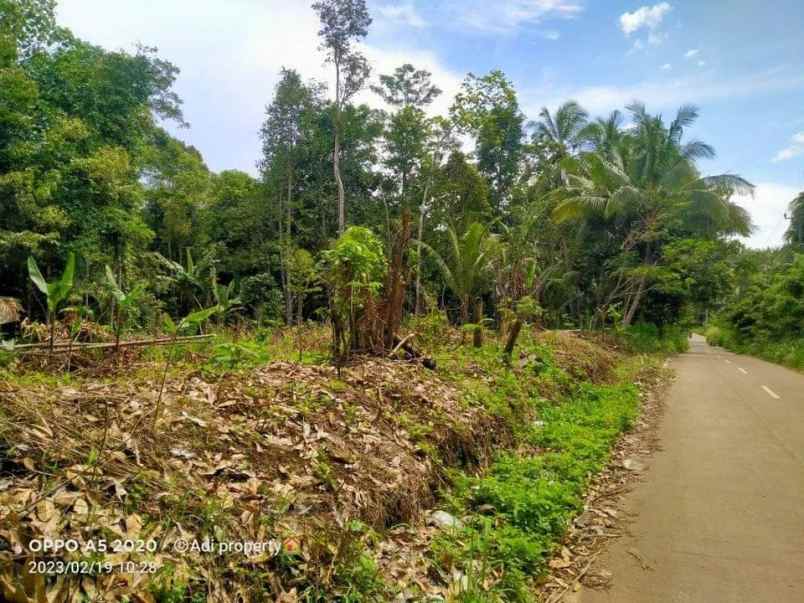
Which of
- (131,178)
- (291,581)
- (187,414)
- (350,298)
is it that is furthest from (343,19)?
(291,581)

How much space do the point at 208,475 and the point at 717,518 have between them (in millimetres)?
4281

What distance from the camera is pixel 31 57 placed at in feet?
47.9

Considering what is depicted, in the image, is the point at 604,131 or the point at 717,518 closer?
the point at 717,518

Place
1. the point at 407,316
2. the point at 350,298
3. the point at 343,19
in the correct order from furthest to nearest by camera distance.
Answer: the point at 343,19 < the point at 407,316 < the point at 350,298

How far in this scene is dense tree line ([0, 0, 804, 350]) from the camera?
44.4ft

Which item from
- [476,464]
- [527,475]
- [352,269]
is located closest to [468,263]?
[352,269]

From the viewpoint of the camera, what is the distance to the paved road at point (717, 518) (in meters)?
3.31

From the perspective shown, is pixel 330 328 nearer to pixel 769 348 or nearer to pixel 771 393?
pixel 771 393

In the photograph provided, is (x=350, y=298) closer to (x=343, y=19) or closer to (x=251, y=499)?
(x=251, y=499)

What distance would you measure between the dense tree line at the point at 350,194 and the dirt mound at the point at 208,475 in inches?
280

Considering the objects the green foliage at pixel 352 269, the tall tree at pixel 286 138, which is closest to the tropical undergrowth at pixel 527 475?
the green foliage at pixel 352 269

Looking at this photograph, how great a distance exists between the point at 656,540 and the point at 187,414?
3876mm

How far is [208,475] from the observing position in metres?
3.15

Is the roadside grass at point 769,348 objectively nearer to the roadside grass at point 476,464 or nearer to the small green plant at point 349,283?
the roadside grass at point 476,464
